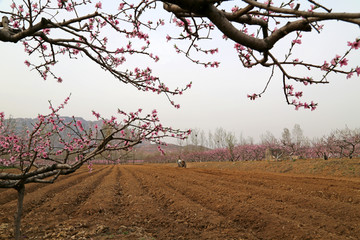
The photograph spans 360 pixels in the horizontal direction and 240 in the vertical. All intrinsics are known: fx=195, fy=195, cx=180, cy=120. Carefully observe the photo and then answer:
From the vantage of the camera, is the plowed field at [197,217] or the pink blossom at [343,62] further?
the plowed field at [197,217]

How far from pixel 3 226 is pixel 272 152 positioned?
31.5 metres

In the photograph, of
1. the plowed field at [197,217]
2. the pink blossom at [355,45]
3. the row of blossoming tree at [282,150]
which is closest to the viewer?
the pink blossom at [355,45]

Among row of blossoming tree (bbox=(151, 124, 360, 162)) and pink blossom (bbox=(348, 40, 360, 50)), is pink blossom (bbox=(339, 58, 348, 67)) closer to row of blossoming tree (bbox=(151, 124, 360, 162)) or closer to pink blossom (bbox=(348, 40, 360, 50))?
pink blossom (bbox=(348, 40, 360, 50))

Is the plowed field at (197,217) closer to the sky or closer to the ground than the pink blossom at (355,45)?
closer to the ground

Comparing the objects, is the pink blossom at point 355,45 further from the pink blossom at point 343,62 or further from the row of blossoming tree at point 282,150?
the row of blossoming tree at point 282,150

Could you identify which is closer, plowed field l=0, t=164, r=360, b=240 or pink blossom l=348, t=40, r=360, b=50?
pink blossom l=348, t=40, r=360, b=50

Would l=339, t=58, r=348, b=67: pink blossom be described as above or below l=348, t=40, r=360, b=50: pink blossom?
below

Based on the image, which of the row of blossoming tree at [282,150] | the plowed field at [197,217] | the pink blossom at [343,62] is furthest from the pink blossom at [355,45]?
the row of blossoming tree at [282,150]

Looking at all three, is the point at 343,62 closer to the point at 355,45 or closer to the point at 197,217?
the point at 355,45

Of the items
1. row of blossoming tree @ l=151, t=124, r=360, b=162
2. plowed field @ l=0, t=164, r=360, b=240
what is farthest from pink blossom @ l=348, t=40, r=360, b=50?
row of blossoming tree @ l=151, t=124, r=360, b=162

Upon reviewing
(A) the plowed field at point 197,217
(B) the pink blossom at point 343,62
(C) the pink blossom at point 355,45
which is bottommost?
(A) the plowed field at point 197,217

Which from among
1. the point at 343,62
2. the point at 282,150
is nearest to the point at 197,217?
the point at 343,62

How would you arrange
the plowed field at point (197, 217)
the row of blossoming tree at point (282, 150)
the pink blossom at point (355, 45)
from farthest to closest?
the row of blossoming tree at point (282, 150) → the plowed field at point (197, 217) → the pink blossom at point (355, 45)

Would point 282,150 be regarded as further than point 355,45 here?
Yes
